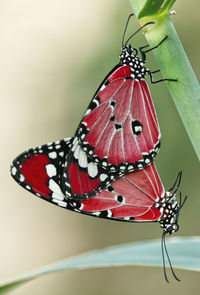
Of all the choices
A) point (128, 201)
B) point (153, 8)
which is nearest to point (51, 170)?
point (128, 201)

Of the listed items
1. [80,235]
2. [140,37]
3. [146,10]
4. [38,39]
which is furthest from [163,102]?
[146,10]

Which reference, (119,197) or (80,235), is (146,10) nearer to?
(119,197)

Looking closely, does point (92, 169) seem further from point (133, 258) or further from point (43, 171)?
point (133, 258)

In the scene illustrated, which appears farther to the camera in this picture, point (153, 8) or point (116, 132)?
point (116, 132)

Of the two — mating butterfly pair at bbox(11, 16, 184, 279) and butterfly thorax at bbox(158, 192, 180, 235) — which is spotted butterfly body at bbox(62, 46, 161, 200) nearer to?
mating butterfly pair at bbox(11, 16, 184, 279)

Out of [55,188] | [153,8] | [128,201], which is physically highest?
[153,8]

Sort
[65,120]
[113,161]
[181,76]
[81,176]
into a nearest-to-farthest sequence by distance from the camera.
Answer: [181,76] → [113,161] → [81,176] → [65,120]

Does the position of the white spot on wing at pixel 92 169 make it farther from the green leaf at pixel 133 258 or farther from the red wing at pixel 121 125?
the green leaf at pixel 133 258
